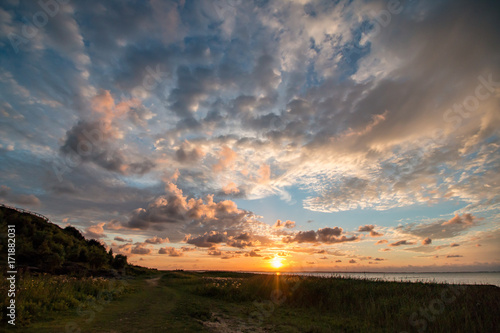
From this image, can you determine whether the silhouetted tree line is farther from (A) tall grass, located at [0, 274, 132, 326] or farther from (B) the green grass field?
(B) the green grass field

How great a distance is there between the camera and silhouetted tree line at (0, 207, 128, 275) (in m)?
43.9

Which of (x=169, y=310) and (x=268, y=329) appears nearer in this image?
(x=268, y=329)

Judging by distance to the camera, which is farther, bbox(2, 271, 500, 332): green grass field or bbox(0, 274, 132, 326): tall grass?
bbox(2, 271, 500, 332): green grass field

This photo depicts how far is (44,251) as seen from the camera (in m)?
47.4

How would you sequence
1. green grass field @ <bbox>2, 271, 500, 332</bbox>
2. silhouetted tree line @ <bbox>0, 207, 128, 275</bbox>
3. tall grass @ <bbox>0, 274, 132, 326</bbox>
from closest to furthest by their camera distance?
tall grass @ <bbox>0, 274, 132, 326</bbox>, green grass field @ <bbox>2, 271, 500, 332</bbox>, silhouetted tree line @ <bbox>0, 207, 128, 275</bbox>

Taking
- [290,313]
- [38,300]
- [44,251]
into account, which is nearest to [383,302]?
[290,313]

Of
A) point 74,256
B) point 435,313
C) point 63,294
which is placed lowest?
point 74,256

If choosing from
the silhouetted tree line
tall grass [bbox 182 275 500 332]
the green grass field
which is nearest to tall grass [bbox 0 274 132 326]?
the green grass field

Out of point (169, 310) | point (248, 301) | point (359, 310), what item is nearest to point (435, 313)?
point (359, 310)

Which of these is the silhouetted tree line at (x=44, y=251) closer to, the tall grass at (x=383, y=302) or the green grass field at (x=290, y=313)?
the green grass field at (x=290, y=313)

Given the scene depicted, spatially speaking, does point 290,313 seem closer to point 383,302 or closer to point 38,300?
point 383,302

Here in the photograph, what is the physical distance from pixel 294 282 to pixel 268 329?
46.4ft

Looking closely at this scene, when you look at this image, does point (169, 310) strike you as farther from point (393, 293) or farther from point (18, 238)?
point (18, 238)

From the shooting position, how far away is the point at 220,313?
18438 mm
